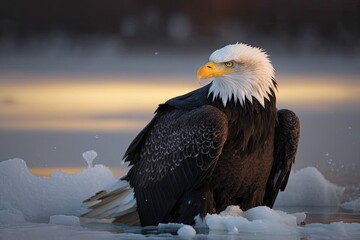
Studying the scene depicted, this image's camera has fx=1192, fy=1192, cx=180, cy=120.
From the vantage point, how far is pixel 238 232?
10.6 meters

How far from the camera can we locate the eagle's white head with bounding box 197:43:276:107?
36.4 ft

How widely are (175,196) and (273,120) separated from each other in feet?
3.90

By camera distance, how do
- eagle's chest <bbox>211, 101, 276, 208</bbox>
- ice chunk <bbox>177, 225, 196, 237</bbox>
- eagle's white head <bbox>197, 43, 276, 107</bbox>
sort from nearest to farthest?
ice chunk <bbox>177, 225, 196, 237</bbox>
eagle's chest <bbox>211, 101, 276, 208</bbox>
eagle's white head <bbox>197, 43, 276, 107</bbox>

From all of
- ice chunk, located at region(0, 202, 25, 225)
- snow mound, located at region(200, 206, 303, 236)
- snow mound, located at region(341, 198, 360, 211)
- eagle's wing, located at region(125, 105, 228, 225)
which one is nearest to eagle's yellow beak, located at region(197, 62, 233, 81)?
eagle's wing, located at region(125, 105, 228, 225)

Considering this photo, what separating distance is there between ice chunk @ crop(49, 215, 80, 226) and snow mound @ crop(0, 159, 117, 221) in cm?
62

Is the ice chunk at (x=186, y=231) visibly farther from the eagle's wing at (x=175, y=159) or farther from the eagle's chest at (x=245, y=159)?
the eagle's chest at (x=245, y=159)

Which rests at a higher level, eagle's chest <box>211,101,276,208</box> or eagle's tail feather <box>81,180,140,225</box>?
eagle's chest <box>211,101,276,208</box>

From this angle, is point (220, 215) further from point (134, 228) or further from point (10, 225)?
point (10, 225)

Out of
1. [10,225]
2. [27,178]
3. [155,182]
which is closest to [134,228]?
[155,182]

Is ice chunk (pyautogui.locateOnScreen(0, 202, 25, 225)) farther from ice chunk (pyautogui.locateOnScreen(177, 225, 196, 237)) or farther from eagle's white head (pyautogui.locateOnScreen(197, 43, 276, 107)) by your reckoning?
eagle's white head (pyautogui.locateOnScreen(197, 43, 276, 107))

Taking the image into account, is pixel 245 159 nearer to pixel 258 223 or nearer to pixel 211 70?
pixel 258 223

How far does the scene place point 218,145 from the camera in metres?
10.8

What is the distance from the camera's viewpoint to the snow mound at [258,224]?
1061cm

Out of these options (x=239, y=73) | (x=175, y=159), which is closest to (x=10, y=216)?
(x=175, y=159)
